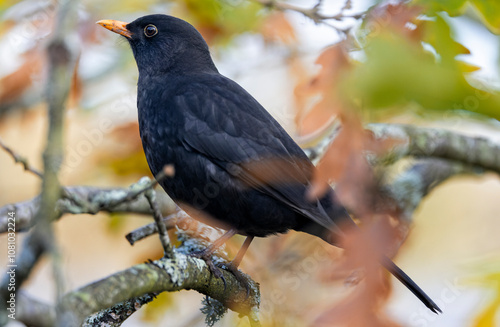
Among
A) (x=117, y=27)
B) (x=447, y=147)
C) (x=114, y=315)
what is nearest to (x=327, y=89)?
(x=114, y=315)

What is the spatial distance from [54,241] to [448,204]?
20.9 feet

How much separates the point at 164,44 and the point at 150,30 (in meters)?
0.17

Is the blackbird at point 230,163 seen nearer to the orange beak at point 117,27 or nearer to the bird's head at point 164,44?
the bird's head at point 164,44

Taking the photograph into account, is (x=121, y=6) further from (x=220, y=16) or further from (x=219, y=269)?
(x=219, y=269)

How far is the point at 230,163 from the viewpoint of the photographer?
298cm

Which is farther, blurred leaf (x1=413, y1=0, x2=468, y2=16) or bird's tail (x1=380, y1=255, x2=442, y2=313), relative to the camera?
bird's tail (x1=380, y1=255, x2=442, y2=313)

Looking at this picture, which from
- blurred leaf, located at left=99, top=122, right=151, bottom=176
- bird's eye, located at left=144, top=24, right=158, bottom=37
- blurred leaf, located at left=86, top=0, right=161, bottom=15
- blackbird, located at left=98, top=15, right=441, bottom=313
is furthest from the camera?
blurred leaf, located at left=86, top=0, right=161, bottom=15

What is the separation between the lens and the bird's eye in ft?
12.1

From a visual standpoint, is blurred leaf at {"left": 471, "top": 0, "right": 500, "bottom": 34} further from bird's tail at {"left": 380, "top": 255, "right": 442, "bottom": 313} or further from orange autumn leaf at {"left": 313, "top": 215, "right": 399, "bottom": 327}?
bird's tail at {"left": 380, "top": 255, "right": 442, "bottom": 313}

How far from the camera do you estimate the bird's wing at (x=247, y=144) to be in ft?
9.73

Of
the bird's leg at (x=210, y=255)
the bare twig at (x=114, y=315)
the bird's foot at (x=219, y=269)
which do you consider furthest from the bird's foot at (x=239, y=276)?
the bare twig at (x=114, y=315)

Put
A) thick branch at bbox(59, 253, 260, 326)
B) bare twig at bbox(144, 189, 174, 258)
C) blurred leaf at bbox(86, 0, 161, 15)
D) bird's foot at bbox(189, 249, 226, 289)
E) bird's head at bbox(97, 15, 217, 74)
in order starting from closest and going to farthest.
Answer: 1. thick branch at bbox(59, 253, 260, 326)
2. bare twig at bbox(144, 189, 174, 258)
3. bird's foot at bbox(189, 249, 226, 289)
4. bird's head at bbox(97, 15, 217, 74)
5. blurred leaf at bbox(86, 0, 161, 15)

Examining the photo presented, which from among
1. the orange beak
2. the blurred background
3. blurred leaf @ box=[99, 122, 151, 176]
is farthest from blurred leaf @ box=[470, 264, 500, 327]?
the orange beak

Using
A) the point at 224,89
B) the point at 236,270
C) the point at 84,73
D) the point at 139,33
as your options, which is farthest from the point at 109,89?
the point at 236,270
